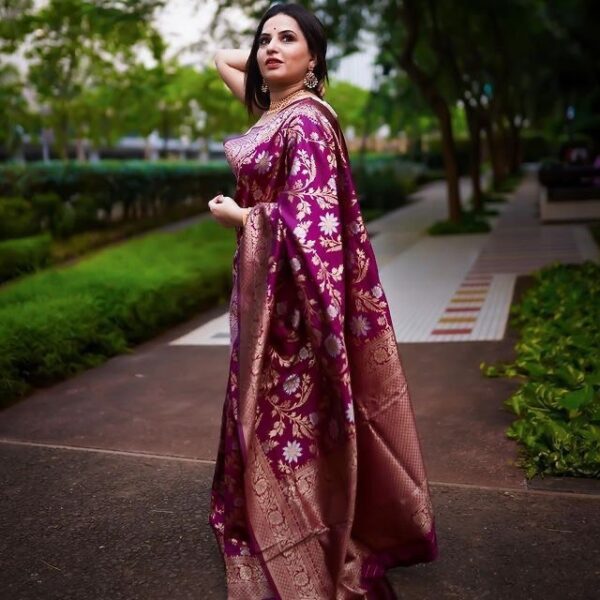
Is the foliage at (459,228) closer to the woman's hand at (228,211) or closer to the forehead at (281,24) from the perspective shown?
the forehead at (281,24)

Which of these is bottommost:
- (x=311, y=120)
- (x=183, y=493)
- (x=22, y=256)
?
(x=183, y=493)

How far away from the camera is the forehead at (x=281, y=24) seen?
2.56 m

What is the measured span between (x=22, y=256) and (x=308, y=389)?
8.33 meters

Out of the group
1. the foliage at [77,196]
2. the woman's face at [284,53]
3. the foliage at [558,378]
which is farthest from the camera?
the foliage at [77,196]

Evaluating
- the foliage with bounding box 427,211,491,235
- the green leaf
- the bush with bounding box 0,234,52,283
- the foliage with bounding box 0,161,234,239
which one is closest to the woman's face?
the green leaf

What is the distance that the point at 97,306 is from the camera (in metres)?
6.25

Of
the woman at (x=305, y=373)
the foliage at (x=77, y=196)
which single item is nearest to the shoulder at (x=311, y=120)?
the woman at (x=305, y=373)

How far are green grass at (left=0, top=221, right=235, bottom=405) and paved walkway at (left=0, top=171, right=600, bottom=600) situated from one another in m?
0.22

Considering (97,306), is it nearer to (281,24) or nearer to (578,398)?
(578,398)

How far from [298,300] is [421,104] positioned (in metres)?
24.2

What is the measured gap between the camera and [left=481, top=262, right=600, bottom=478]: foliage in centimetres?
358

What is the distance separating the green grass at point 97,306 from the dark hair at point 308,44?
2994mm

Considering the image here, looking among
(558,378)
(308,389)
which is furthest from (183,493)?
(558,378)

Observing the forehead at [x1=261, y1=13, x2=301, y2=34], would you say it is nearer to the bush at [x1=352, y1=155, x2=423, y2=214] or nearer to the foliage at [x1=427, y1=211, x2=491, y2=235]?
the foliage at [x1=427, y1=211, x2=491, y2=235]
